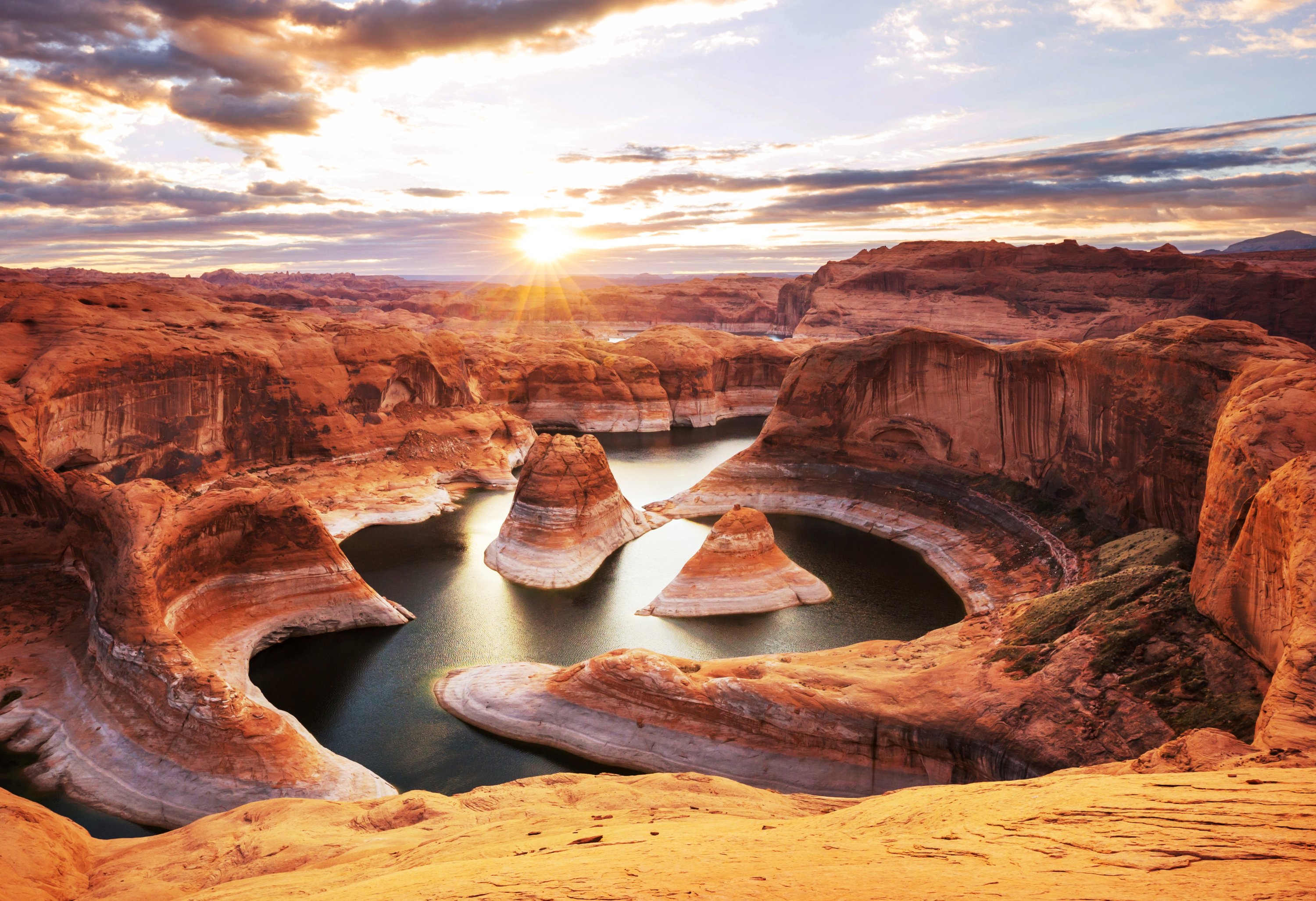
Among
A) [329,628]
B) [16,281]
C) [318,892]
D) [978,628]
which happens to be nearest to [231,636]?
[329,628]

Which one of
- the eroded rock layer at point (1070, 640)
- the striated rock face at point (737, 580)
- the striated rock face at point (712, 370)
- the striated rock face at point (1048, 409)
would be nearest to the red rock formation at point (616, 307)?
the striated rock face at point (712, 370)

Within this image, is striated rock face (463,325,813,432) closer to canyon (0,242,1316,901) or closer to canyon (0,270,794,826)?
canyon (0,270,794,826)

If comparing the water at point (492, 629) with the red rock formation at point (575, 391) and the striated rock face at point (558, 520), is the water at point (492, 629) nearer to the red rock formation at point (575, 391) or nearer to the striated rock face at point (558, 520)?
the striated rock face at point (558, 520)

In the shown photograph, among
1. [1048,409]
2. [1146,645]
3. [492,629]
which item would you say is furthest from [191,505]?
[1048,409]

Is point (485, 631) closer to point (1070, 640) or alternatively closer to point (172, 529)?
point (172, 529)

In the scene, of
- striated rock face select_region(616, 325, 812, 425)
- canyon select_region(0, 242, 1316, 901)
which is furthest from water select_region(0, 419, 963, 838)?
striated rock face select_region(616, 325, 812, 425)
